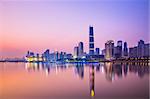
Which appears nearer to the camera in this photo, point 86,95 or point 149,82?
point 86,95

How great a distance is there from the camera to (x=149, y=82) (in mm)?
7523

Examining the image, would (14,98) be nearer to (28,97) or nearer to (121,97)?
(28,97)

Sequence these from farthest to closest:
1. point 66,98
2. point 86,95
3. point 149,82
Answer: point 149,82
point 86,95
point 66,98

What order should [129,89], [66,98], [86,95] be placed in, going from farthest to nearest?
[129,89], [86,95], [66,98]

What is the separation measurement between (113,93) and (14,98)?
182 centimetres

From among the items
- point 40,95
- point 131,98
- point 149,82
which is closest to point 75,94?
point 40,95

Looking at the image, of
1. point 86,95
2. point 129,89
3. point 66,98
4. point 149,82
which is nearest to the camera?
point 66,98

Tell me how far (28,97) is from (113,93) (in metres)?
1.58

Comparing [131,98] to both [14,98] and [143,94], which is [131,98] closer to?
[143,94]

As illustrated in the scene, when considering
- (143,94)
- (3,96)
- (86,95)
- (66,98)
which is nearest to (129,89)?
(143,94)

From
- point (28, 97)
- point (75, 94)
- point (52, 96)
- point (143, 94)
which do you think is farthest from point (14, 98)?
point (143, 94)

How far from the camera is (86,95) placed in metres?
5.26

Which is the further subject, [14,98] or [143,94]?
[143,94]

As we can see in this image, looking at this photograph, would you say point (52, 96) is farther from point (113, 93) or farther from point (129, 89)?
point (129, 89)
